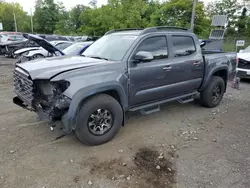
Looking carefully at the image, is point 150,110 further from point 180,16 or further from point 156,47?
point 180,16

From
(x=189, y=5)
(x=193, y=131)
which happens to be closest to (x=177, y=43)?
(x=193, y=131)

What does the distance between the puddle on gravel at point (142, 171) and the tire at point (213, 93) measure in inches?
99.3

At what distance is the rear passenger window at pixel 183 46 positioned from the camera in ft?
14.9

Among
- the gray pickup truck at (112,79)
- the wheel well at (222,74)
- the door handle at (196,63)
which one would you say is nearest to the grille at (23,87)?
the gray pickup truck at (112,79)

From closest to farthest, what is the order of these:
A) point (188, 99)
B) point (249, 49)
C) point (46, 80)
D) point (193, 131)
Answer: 1. point (46, 80)
2. point (193, 131)
3. point (188, 99)
4. point (249, 49)

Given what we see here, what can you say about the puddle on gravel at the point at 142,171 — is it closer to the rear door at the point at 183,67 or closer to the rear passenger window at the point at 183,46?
the rear door at the point at 183,67

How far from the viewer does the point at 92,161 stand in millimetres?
3203

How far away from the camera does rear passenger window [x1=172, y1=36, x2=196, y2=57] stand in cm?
454

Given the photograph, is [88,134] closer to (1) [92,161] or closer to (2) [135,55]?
(1) [92,161]

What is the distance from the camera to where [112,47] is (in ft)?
13.7

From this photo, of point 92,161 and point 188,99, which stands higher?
point 188,99

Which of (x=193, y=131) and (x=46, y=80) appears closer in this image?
(x=46, y=80)

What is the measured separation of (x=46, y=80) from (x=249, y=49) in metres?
9.70

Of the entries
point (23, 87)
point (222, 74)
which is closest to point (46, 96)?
point (23, 87)
